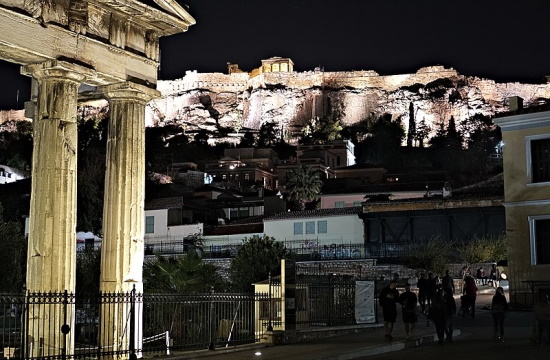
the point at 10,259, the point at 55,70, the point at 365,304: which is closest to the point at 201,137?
the point at 10,259

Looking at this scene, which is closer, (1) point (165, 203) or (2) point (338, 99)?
(1) point (165, 203)

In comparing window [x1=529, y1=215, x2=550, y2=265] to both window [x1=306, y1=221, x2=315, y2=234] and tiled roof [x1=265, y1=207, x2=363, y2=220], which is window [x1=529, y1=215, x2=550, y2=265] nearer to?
tiled roof [x1=265, y1=207, x2=363, y2=220]

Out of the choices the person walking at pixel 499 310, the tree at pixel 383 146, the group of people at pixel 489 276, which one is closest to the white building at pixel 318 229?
the group of people at pixel 489 276

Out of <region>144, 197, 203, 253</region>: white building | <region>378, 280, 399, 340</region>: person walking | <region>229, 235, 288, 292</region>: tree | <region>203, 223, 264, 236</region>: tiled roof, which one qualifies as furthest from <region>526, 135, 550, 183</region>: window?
<region>144, 197, 203, 253</region>: white building

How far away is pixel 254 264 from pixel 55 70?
2167 centimetres

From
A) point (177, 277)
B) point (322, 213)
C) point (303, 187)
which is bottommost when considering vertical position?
point (177, 277)

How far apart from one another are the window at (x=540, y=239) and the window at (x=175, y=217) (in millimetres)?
31895

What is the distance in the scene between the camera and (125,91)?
1705 centimetres

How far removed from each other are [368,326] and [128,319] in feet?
29.9

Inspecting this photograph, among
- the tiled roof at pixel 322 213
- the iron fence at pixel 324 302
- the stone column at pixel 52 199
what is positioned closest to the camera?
the stone column at pixel 52 199

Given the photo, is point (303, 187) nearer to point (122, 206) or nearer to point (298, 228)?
point (298, 228)

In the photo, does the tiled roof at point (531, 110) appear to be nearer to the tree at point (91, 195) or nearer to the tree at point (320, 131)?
the tree at point (91, 195)

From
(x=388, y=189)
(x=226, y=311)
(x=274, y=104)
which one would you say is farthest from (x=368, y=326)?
(x=274, y=104)

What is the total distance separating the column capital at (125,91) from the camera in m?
17.0
